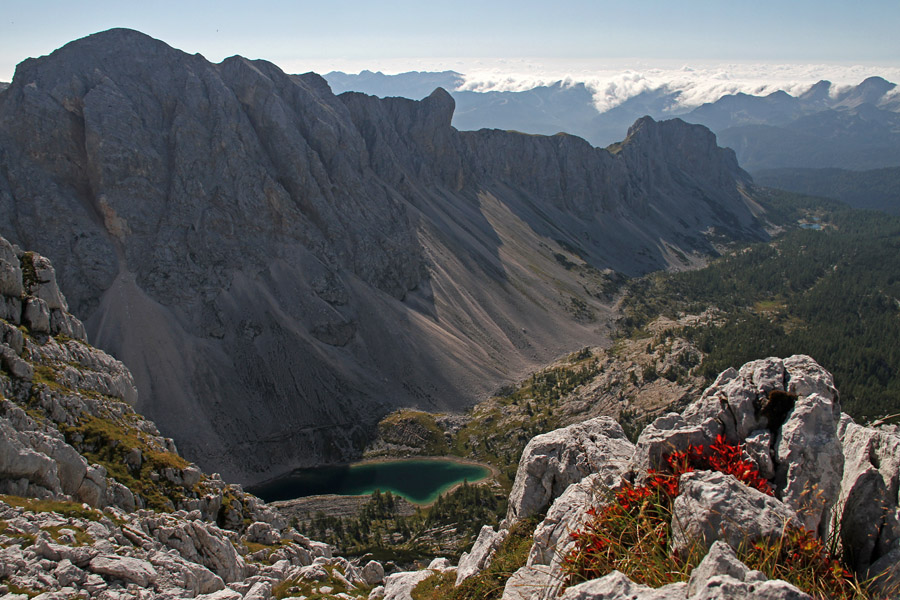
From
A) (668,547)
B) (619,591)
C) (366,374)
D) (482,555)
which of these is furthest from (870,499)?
(366,374)

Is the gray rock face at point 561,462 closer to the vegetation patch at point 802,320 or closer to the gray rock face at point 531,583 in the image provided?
the gray rock face at point 531,583

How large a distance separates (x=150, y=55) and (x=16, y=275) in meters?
88.5

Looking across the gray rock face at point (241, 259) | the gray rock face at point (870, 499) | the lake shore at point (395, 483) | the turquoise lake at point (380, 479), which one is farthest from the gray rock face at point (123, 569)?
the gray rock face at point (241, 259)

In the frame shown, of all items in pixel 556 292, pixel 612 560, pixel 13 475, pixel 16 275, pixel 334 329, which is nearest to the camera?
pixel 612 560

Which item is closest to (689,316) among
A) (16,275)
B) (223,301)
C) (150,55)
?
(223,301)

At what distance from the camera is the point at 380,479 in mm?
88062

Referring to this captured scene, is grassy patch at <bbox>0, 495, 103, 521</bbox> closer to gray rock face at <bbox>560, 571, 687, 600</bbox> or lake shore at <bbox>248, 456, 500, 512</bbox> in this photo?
gray rock face at <bbox>560, 571, 687, 600</bbox>

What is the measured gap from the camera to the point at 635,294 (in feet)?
577

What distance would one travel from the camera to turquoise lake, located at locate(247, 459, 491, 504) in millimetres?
83625

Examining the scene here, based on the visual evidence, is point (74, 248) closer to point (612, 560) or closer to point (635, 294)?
point (612, 560)

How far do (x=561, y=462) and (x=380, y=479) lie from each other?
67236 millimetres

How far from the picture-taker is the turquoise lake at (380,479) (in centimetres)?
8362

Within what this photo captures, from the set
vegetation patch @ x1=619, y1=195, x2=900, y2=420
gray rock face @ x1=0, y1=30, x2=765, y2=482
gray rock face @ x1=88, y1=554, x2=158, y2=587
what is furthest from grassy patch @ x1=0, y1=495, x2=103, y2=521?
vegetation patch @ x1=619, y1=195, x2=900, y2=420

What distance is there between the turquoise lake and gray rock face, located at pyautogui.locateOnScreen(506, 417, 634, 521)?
58697mm
